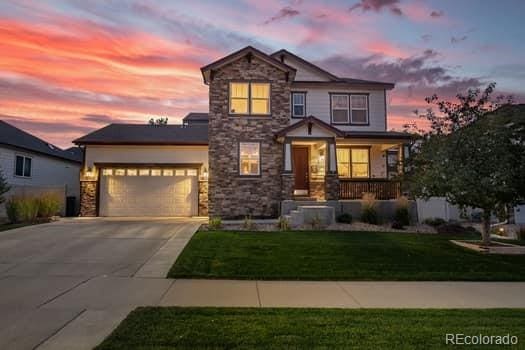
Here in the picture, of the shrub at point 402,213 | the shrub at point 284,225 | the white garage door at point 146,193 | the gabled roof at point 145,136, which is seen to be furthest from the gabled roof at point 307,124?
the white garage door at point 146,193

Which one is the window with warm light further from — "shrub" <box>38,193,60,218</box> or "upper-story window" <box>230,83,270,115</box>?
"shrub" <box>38,193,60,218</box>

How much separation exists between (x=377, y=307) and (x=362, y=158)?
46.3 feet

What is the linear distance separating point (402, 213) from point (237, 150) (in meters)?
7.90

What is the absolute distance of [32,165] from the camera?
2098 centimetres

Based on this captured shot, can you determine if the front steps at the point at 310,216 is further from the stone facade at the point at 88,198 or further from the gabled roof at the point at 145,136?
the stone facade at the point at 88,198

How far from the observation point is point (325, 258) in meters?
8.39

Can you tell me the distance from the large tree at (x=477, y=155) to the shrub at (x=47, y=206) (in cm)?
1509

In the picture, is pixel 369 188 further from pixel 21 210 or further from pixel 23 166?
pixel 23 166

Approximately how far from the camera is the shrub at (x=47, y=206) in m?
15.2

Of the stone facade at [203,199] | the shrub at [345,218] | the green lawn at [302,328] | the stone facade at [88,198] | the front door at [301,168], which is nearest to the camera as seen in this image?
the green lawn at [302,328]

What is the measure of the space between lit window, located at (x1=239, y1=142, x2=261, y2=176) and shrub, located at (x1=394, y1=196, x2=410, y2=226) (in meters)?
6.40

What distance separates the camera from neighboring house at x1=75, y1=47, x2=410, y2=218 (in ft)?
52.8

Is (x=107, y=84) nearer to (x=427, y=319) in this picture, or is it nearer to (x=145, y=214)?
(x=145, y=214)

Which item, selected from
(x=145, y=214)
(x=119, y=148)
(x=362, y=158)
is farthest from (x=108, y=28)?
(x=362, y=158)
